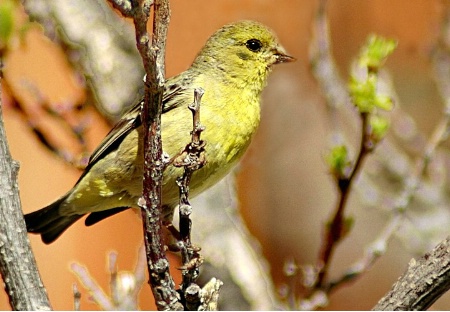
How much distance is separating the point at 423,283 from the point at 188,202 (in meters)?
0.75

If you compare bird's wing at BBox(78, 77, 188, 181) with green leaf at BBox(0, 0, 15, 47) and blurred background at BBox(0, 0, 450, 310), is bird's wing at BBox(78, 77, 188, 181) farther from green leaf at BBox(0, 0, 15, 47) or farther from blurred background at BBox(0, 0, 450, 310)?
blurred background at BBox(0, 0, 450, 310)

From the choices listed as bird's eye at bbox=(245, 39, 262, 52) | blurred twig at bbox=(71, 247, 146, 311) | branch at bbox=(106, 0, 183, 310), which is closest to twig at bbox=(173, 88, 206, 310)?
branch at bbox=(106, 0, 183, 310)

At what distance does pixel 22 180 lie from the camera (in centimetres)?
604

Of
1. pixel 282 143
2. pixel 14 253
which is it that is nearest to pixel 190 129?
pixel 14 253

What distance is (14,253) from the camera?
210 cm

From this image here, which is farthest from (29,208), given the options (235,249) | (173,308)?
(173,308)

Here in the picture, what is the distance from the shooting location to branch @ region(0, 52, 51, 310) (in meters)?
2.08

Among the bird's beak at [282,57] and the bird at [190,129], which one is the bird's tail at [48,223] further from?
the bird's beak at [282,57]

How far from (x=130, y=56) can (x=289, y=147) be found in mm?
2927

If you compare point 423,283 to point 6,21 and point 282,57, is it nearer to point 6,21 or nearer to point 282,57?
point 282,57

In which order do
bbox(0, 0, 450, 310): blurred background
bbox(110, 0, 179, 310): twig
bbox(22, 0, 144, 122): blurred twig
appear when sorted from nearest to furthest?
1. bbox(110, 0, 179, 310): twig
2. bbox(22, 0, 144, 122): blurred twig
3. bbox(0, 0, 450, 310): blurred background

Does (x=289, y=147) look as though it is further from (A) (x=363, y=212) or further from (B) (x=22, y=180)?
(B) (x=22, y=180)

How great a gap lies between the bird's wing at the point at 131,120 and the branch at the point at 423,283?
143 centimetres

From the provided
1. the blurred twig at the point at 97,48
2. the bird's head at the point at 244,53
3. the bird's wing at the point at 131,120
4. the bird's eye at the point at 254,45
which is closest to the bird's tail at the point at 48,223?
the bird's wing at the point at 131,120
